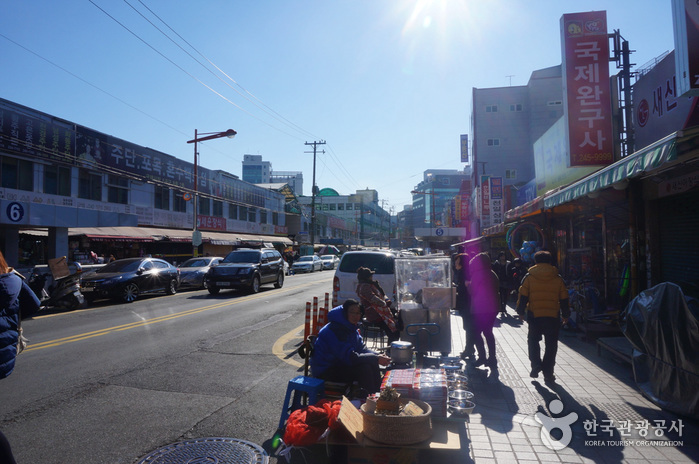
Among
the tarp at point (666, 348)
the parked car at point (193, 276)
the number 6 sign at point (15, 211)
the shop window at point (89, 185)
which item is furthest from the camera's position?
the shop window at point (89, 185)

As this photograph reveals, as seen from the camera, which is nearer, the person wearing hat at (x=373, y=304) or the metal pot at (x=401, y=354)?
the metal pot at (x=401, y=354)

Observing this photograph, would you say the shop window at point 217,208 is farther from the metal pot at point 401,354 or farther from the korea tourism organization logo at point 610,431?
the korea tourism organization logo at point 610,431

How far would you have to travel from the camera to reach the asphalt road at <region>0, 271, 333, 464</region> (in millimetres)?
4176

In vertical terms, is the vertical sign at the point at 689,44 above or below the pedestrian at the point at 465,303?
above

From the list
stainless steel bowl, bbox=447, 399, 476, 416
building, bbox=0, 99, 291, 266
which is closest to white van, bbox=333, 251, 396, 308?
stainless steel bowl, bbox=447, 399, 476, 416

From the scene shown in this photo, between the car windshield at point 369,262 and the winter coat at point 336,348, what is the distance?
22.5 feet

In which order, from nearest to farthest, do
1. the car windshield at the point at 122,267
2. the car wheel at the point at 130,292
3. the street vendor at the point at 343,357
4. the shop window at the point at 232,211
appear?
1. the street vendor at the point at 343,357
2. the car wheel at the point at 130,292
3. the car windshield at the point at 122,267
4. the shop window at the point at 232,211

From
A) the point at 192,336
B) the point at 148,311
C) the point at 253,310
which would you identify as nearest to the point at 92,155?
the point at 148,311

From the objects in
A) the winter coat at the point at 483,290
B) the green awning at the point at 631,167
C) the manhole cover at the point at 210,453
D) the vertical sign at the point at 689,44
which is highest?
the vertical sign at the point at 689,44

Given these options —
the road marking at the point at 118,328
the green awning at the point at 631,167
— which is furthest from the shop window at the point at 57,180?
the green awning at the point at 631,167

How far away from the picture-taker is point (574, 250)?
40.4ft

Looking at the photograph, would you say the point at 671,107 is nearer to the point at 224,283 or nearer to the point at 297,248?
the point at 224,283

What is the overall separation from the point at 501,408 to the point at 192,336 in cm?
657

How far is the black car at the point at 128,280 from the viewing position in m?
14.5
